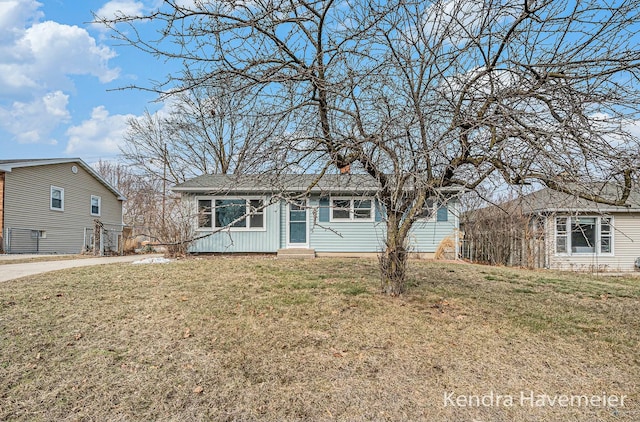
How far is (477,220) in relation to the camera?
13664mm

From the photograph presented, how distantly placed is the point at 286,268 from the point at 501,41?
6211mm

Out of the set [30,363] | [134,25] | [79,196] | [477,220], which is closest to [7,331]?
[30,363]

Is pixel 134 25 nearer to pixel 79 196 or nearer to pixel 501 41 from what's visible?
pixel 501 41

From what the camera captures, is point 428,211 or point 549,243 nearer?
point 428,211

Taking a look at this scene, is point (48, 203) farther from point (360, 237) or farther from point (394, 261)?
point (394, 261)

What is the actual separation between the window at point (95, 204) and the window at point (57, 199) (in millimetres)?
2296

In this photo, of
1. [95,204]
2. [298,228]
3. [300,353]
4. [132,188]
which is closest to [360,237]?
[298,228]

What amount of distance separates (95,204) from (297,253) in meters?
14.7

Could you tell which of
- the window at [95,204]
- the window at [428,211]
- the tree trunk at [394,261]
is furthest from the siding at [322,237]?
the window at [95,204]

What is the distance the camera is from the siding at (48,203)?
15281 millimetres

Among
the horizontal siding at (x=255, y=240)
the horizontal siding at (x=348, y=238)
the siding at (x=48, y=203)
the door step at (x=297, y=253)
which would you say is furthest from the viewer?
the siding at (x=48, y=203)

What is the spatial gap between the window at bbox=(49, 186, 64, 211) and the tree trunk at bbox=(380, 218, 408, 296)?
60.0 feet

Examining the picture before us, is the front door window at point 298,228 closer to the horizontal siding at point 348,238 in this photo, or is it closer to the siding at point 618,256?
the horizontal siding at point 348,238

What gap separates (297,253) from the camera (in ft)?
40.5
